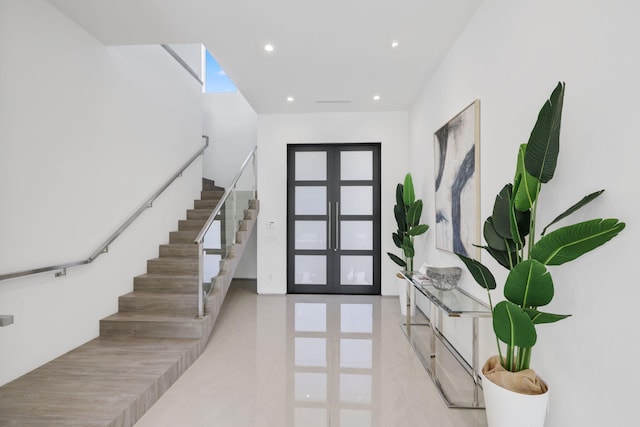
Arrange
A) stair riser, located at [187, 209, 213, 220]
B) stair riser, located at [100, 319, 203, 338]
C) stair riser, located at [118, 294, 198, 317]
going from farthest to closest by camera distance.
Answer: stair riser, located at [187, 209, 213, 220], stair riser, located at [118, 294, 198, 317], stair riser, located at [100, 319, 203, 338]

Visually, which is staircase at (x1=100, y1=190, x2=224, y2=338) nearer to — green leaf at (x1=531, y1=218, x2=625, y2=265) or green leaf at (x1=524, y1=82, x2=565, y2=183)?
green leaf at (x1=531, y1=218, x2=625, y2=265)

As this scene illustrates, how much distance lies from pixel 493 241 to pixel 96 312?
12.4ft

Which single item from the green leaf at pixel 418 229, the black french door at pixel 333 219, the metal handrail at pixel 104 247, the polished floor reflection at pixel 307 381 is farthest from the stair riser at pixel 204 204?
the green leaf at pixel 418 229

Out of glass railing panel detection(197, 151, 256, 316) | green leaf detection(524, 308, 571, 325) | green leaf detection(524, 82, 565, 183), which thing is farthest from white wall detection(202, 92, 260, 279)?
green leaf detection(524, 82, 565, 183)

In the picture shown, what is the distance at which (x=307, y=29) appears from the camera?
3.11 meters

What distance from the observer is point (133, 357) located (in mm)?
2842

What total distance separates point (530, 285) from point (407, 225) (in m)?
3.04

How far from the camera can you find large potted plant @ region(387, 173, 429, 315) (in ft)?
13.7

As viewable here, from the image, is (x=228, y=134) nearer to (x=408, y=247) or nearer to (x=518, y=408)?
(x=408, y=247)

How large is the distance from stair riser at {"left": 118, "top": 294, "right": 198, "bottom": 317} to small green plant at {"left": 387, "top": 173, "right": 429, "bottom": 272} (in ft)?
8.62

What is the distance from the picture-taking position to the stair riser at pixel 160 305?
11.6ft

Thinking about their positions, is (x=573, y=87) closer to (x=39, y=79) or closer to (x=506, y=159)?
(x=506, y=159)

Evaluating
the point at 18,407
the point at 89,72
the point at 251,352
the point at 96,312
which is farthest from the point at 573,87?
the point at 96,312

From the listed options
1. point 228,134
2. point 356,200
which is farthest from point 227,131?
point 356,200
